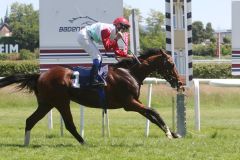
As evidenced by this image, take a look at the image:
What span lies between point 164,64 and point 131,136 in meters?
2.65

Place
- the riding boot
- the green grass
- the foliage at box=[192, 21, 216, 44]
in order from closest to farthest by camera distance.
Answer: the green grass
the riding boot
the foliage at box=[192, 21, 216, 44]

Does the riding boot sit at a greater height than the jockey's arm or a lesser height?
lesser

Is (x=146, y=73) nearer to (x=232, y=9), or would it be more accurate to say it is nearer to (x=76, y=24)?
(x=76, y=24)

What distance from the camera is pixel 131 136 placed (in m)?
13.3

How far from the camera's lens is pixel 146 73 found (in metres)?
11.1

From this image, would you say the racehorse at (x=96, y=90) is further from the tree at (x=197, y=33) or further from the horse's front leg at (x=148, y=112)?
the tree at (x=197, y=33)

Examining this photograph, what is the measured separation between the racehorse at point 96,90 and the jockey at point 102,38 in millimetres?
292

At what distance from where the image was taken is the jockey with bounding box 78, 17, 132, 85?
1049 cm

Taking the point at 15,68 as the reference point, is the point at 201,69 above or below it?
below

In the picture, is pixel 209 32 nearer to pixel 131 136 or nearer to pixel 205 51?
pixel 205 51

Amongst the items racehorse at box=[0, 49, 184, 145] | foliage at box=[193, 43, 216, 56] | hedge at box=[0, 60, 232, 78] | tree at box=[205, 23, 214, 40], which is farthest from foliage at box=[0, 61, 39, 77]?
tree at box=[205, 23, 214, 40]

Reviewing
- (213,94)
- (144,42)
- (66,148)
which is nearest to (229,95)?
(213,94)

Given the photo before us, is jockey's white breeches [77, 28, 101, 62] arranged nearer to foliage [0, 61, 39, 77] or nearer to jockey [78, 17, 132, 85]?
jockey [78, 17, 132, 85]

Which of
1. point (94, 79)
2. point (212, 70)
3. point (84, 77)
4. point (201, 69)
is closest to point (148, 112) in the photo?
point (94, 79)
